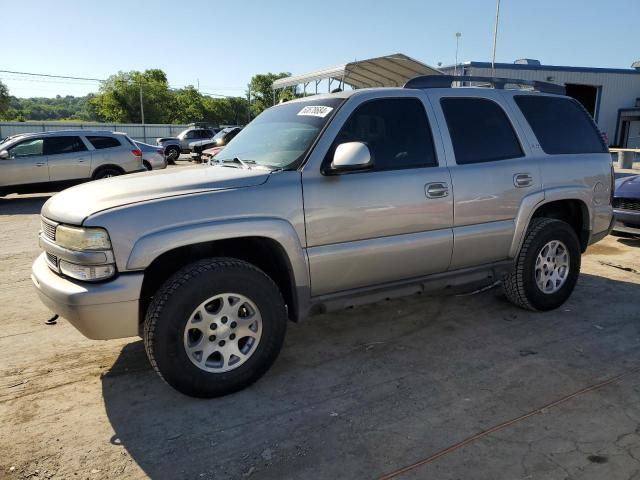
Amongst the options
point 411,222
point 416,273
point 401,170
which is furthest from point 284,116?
point 416,273

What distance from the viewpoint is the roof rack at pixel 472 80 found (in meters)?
4.07

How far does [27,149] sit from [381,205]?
1143 cm

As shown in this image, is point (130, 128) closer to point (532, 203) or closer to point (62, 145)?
point (62, 145)

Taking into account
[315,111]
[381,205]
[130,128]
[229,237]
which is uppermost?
[130,128]

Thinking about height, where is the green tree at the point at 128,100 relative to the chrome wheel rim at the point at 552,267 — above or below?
above

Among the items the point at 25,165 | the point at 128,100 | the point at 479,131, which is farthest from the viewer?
the point at 128,100

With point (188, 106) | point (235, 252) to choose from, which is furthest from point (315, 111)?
point (188, 106)

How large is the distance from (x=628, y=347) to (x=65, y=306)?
397cm

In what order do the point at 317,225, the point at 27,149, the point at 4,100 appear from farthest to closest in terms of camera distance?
the point at 4,100 → the point at 27,149 → the point at 317,225

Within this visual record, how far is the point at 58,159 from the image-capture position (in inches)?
481

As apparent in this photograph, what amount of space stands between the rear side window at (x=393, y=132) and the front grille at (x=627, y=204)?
4.68 meters

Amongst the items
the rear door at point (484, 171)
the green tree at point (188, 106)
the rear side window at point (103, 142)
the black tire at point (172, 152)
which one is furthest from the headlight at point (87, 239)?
the green tree at point (188, 106)

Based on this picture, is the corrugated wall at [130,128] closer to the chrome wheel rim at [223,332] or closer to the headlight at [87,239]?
the headlight at [87,239]

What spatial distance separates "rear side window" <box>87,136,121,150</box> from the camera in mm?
12766
